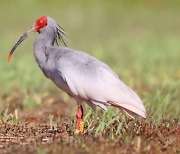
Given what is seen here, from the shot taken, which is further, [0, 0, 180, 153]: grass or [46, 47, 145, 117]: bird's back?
[46, 47, 145, 117]: bird's back

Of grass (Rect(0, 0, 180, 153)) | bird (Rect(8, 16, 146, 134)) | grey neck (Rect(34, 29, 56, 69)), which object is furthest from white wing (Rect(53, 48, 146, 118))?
grey neck (Rect(34, 29, 56, 69))

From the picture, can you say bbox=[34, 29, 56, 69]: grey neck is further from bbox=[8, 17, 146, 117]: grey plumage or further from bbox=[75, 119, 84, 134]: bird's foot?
bbox=[75, 119, 84, 134]: bird's foot

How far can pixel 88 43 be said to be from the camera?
69.0 ft

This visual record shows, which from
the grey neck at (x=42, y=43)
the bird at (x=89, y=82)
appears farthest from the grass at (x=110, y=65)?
the grey neck at (x=42, y=43)

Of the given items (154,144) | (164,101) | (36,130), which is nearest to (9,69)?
(164,101)

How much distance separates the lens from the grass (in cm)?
709

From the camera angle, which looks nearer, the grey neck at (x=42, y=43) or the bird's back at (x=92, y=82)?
the bird's back at (x=92, y=82)

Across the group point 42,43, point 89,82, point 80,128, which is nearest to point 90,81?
point 89,82

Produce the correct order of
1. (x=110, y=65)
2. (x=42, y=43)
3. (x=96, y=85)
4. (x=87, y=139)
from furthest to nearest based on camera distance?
(x=110, y=65) < (x=42, y=43) < (x=96, y=85) < (x=87, y=139)

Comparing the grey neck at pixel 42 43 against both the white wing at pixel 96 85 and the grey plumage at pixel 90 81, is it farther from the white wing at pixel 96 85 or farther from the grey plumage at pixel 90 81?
the white wing at pixel 96 85

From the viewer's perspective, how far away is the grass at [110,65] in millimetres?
7086

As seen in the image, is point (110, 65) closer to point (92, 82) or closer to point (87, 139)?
point (92, 82)

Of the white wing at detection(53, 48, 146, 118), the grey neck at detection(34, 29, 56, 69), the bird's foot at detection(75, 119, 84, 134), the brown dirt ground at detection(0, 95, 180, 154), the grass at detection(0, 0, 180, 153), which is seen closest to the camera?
the brown dirt ground at detection(0, 95, 180, 154)

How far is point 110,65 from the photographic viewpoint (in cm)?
1630
